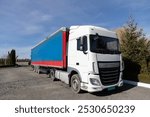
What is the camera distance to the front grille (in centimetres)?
848

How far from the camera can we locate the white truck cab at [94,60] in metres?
8.32

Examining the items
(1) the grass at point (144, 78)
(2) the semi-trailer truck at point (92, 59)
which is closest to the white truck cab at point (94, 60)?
(2) the semi-trailer truck at point (92, 59)

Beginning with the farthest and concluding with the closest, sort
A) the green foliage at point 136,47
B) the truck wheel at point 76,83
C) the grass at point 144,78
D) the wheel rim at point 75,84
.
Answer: the green foliage at point 136,47 < the grass at point 144,78 < the wheel rim at point 75,84 < the truck wheel at point 76,83

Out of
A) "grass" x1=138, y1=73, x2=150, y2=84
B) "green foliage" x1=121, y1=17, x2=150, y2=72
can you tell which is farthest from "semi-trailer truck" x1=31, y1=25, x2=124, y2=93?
"green foliage" x1=121, y1=17, x2=150, y2=72

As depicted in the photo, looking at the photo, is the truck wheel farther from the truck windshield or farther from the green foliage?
the green foliage

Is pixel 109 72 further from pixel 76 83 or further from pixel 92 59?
pixel 76 83

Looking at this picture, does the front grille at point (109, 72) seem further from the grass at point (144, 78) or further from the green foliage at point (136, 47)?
the green foliage at point (136, 47)

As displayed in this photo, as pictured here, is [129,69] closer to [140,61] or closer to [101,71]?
[140,61]

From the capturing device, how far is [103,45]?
885cm

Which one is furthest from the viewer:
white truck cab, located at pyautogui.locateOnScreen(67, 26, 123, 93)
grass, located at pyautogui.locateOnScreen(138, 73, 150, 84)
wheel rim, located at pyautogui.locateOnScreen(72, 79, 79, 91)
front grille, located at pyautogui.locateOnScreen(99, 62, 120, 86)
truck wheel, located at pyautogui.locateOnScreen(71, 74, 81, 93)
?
grass, located at pyautogui.locateOnScreen(138, 73, 150, 84)

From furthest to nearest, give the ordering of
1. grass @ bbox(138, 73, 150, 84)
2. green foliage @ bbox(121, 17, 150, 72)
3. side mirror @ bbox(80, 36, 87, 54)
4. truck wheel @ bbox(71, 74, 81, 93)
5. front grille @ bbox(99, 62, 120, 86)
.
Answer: green foliage @ bbox(121, 17, 150, 72), grass @ bbox(138, 73, 150, 84), truck wheel @ bbox(71, 74, 81, 93), side mirror @ bbox(80, 36, 87, 54), front grille @ bbox(99, 62, 120, 86)

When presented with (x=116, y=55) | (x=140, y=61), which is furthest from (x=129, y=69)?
(x=116, y=55)

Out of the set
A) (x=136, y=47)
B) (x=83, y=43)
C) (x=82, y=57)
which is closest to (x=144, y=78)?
(x=136, y=47)

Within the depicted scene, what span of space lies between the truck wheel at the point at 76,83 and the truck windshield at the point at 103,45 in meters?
1.89
